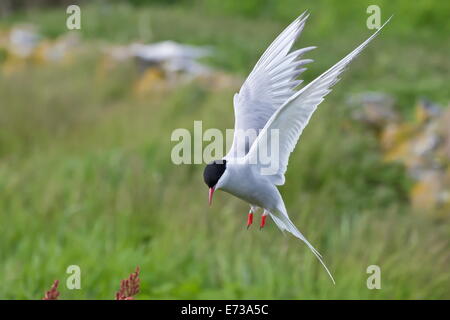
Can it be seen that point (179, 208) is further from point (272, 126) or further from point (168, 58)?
point (168, 58)

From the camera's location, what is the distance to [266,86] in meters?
1.68

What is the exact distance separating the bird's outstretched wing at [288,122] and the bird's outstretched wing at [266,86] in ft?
0.25

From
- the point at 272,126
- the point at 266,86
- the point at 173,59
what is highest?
the point at 173,59

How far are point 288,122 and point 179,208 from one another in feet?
13.3

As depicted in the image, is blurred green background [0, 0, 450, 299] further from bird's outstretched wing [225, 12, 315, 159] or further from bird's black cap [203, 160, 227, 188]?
bird's black cap [203, 160, 227, 188]

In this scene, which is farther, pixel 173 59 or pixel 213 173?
pixel 173 59

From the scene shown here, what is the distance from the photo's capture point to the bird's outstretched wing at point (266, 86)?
1.47m

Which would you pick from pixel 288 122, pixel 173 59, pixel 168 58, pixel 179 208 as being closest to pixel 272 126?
pixel 288 122

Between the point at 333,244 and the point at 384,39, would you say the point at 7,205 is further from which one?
the point at 384,39

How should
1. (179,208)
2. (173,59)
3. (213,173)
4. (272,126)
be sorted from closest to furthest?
(213,173) → (272,126) → (179,208) → (173,59)

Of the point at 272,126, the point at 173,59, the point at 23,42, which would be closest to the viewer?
the point at 272,126

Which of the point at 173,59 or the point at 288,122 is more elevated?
the point at 173,59

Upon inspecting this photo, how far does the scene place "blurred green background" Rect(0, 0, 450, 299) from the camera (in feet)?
14.9
